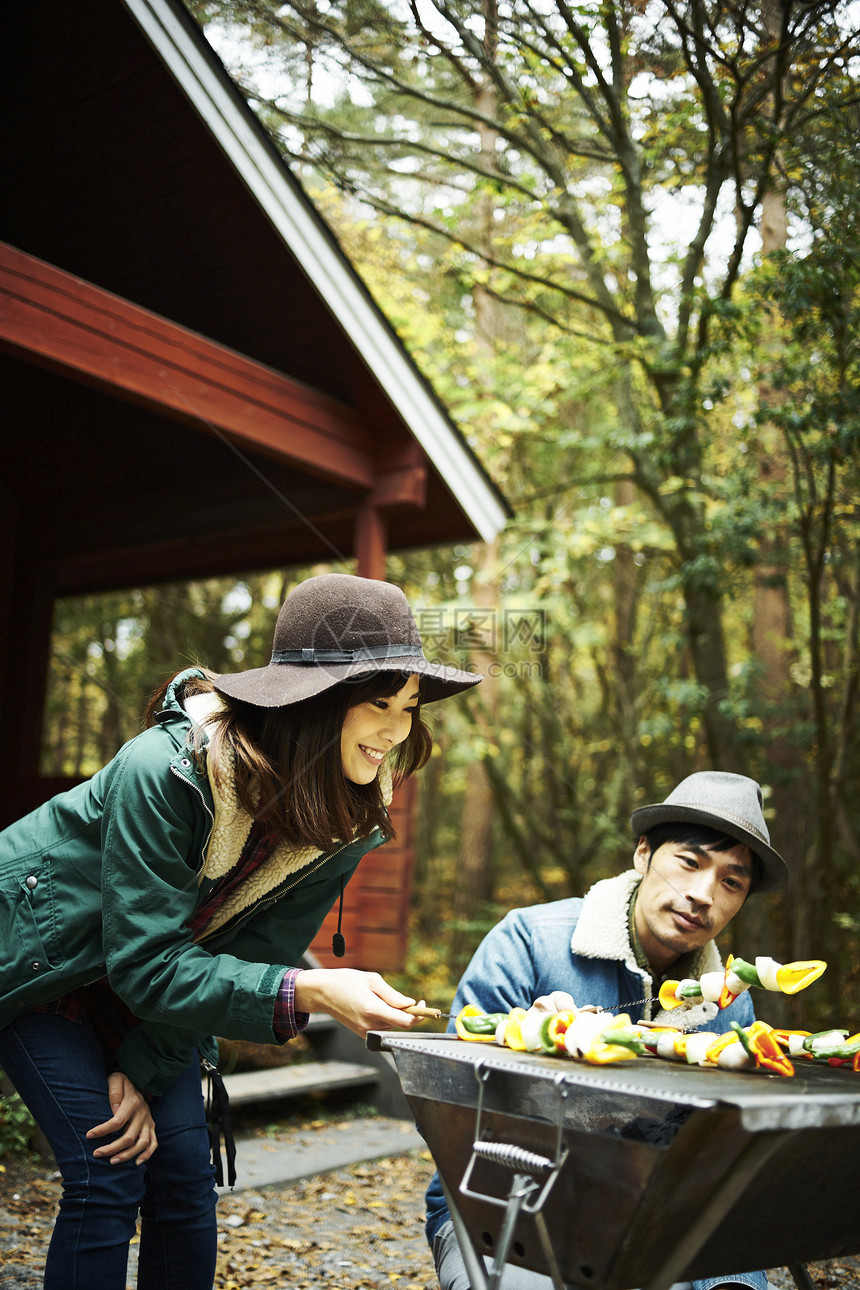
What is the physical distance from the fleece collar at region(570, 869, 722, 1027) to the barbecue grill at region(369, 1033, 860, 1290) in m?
0.63

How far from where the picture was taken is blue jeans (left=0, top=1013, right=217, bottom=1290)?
1808 mm

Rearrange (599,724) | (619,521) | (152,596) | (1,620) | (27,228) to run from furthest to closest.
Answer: (599,724) → (152,596) → (619,521) → (1,620) → (27,228)

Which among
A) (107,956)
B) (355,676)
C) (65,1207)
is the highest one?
(355,676)

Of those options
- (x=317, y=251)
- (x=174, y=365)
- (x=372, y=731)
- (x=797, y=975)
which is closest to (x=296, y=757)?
(x=372, y=731)

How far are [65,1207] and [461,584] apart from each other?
1056 cm

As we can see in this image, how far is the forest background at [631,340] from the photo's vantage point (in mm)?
5867

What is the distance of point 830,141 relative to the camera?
18.4ft

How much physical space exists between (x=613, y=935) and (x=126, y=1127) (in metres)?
1.11

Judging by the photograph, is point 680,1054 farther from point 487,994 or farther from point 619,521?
Result: point 619,521

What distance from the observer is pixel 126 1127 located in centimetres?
189

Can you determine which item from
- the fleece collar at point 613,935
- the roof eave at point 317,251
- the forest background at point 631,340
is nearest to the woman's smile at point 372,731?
the fleece collar at point 613,935

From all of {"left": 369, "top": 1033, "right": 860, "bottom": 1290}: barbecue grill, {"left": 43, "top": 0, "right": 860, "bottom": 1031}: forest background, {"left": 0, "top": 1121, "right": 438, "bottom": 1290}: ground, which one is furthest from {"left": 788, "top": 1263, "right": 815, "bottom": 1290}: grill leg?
{"left": 43, "top": 0, "right": 860, "bottom": 1031}: forest background

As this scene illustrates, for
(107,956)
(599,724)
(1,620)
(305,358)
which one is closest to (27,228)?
(305,358)

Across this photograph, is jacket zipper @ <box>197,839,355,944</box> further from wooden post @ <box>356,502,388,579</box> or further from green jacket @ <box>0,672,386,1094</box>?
wooden post @ <box>356,502,388,579</box>
